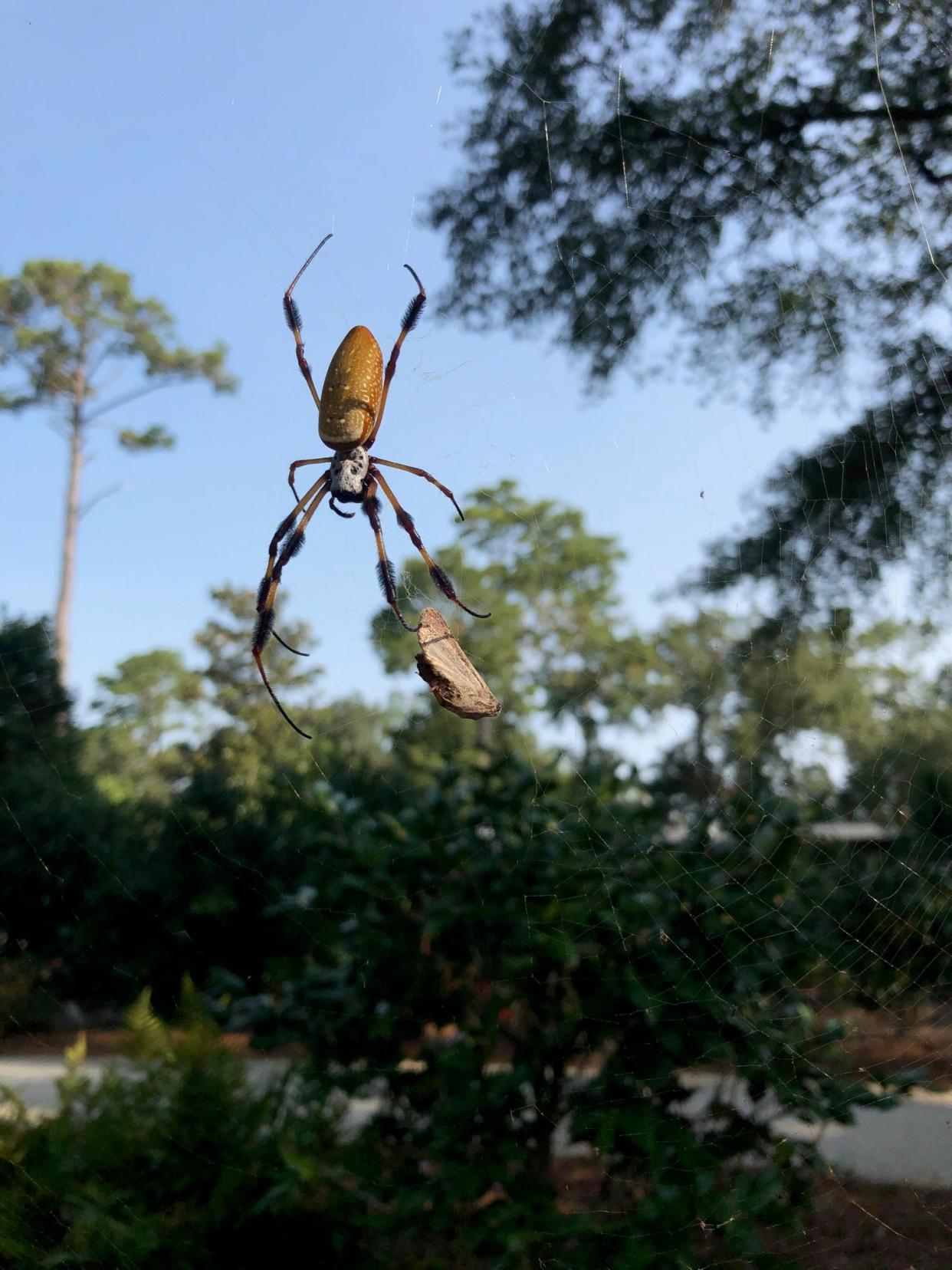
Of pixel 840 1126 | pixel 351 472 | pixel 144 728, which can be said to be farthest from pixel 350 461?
pixel 840 1126

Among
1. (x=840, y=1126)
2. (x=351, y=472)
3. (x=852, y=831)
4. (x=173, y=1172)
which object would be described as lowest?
(x=173, y=1172)

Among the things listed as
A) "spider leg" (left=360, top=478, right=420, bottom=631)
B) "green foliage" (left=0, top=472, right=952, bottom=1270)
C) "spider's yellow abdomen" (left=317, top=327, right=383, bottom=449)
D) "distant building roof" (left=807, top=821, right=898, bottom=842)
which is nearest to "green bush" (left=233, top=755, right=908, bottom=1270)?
"green foliage" (left=0, top=472, right=952, bottom=1270)

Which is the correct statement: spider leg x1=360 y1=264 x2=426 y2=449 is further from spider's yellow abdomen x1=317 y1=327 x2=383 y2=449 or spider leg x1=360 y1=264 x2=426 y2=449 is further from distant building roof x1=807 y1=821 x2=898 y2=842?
distant building roof x1=807 y1=821 x2=898 y2=842

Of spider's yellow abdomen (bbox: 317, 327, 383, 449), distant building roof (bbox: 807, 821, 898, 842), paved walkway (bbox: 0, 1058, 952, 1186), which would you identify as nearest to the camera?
spider's yellow abdomen (bbox: 317, 327, 383, 449)

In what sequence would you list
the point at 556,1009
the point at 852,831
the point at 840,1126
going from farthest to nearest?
the point at 852,831
the point at 840,1126
the point at 556,1009

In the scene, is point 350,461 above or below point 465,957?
above

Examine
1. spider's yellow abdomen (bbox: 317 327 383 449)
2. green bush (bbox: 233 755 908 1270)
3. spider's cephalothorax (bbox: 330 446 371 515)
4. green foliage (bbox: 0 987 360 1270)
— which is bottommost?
green foliage (bbox: 0 987 360 1270)

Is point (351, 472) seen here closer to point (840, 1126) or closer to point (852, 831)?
point (840, 1126)

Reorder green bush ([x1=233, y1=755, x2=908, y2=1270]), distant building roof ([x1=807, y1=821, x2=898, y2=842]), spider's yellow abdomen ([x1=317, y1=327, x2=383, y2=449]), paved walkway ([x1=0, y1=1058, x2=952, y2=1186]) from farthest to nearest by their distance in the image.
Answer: distant building roof ([x1=807, y1=821, x2=898, y2=842])
paved walkway ([x1=0, y1=1058, x2=952, y2=1186])
green bush ([x1=233, y1=755, x2=908, y2=1270])
spider's yellow abdomen ([x1=317, y1=327, x2=383, y2=449])
